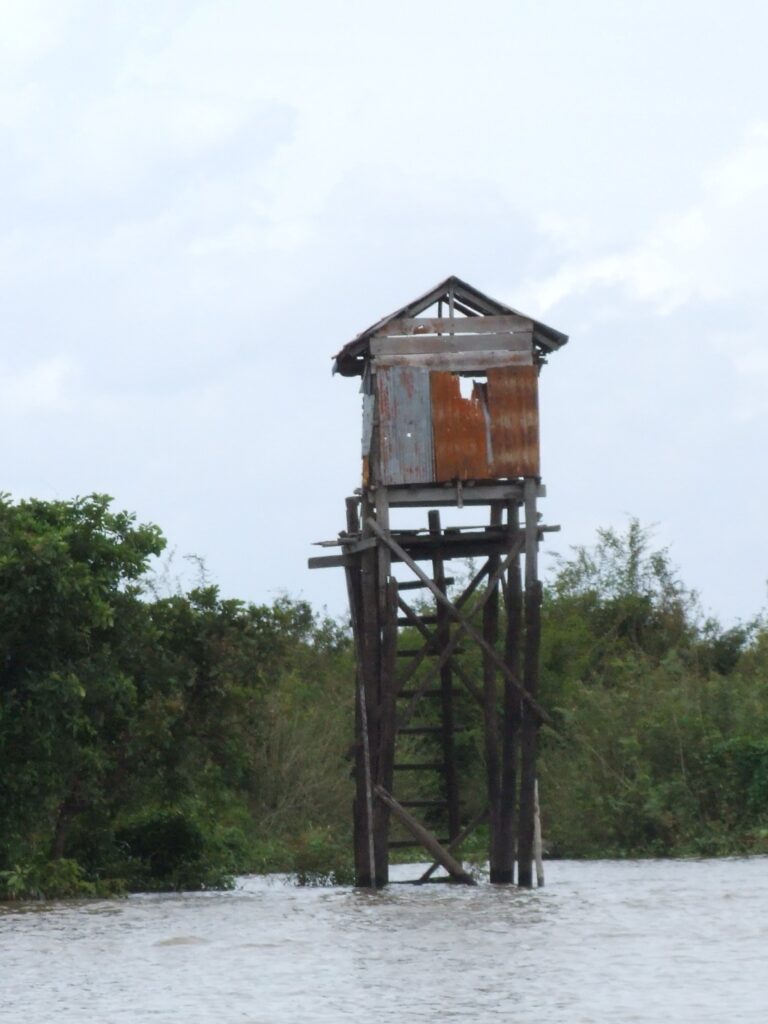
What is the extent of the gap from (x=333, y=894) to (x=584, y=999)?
11.8 metres

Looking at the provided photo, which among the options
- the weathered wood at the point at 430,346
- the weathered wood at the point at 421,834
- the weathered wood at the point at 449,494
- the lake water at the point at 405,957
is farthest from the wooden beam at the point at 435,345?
the lake water at the point at 405,957

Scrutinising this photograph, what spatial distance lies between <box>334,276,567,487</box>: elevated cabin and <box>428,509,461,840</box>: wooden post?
4.14 ft

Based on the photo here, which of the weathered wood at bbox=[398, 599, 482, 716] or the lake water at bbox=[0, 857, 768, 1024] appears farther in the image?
the weathered wood at bbox=[398, 599, 482, 716]

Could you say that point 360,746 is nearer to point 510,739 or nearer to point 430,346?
point 510,739

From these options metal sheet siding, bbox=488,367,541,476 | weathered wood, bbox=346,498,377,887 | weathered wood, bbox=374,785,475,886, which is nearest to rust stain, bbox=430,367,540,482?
metal sheet siding, bbox=488,367,541,476

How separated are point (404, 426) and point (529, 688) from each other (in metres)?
3.47

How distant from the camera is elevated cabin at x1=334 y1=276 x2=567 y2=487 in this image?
22.1m

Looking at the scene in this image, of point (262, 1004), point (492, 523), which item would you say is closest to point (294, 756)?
point (492, 523)

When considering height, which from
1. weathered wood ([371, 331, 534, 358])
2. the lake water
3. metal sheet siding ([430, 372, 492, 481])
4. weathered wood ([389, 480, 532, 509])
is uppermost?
weathered wood ([371, 331, 534, 358])

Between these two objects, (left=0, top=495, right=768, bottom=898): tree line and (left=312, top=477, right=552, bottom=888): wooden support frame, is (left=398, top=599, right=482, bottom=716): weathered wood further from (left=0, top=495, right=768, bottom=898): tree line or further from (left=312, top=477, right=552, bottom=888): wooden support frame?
(left=0, top=495, right=768, bottom=898): tree line

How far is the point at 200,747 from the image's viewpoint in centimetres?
2542

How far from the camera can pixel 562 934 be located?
53.9ft

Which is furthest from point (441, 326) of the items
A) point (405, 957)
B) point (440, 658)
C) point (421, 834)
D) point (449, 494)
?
point (405, 957)

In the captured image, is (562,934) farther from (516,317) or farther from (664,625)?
(664,625)
